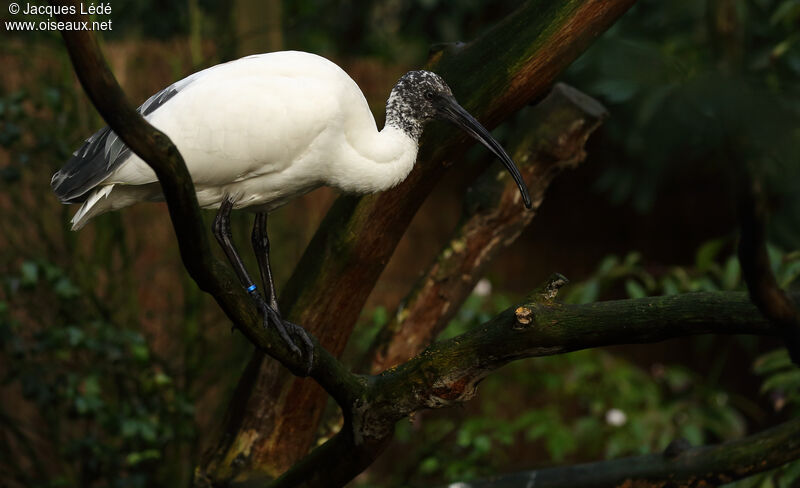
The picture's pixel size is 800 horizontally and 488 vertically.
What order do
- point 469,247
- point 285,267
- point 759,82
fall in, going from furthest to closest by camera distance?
point 285,267
point 469,247
point 759,82

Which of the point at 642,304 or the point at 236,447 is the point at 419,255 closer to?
the point at 236,447

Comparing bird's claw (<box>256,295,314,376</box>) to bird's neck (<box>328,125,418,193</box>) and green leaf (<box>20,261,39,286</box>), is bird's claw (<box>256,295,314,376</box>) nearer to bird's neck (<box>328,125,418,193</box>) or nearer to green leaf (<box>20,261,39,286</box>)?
bird's neck (<box>328,125,418,193</box>)

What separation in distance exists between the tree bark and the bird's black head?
100 mm

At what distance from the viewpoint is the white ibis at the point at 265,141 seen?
7.55 feet

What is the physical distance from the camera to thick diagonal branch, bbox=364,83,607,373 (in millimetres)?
2993

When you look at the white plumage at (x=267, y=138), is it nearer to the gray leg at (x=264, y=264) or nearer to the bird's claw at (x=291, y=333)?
the gray leg at (x=264, y=264)

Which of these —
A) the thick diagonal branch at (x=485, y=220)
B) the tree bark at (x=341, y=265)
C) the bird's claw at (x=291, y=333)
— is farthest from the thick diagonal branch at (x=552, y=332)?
the thick diagonal branch at (x=485, y=220)

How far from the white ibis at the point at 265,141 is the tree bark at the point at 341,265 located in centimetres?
13

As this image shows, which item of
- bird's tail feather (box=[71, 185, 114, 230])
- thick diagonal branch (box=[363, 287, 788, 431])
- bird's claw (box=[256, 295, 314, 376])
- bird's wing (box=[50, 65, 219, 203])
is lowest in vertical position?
bird's claw (box=[256, 295, 314, 376])

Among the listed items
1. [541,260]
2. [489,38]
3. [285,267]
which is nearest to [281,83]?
[489,38]

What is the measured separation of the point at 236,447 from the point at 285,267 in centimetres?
156

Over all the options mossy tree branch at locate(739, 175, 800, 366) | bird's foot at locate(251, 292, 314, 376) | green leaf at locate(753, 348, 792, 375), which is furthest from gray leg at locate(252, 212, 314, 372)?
green leaf at locate(753, 348, 792, 375)

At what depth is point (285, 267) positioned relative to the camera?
418 cm

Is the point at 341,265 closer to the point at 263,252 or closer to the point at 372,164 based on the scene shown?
the point at 263,252
